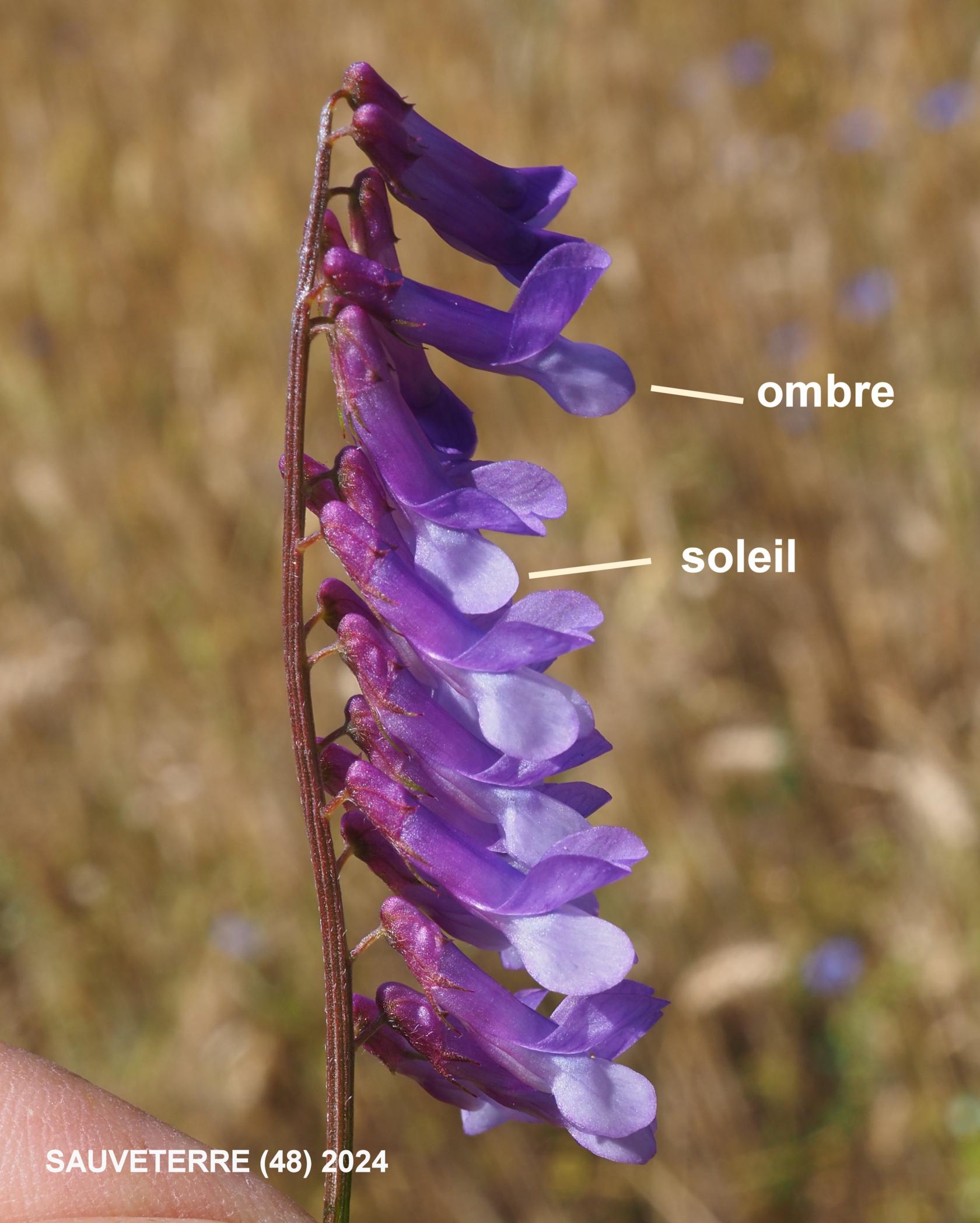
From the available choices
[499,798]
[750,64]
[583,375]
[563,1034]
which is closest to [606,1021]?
[563,1034]

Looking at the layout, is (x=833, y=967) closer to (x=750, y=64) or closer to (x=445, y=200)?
(x=445, y=200)

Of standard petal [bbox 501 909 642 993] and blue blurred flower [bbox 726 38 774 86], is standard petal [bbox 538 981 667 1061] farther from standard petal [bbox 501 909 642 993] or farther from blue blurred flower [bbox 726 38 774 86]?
blue blurred flower [bbox 726 38 774 86]

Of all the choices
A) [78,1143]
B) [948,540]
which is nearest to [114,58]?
[948,540]

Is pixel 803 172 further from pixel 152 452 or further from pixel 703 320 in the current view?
pixel 152 452

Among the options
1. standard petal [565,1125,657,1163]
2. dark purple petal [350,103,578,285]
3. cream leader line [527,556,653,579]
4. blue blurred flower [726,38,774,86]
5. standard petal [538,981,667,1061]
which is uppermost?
blue blurred flower [726,38,774,86]

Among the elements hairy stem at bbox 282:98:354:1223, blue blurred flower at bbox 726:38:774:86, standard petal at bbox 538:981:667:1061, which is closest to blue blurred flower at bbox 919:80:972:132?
blue blurred flower at bbox 726:38:774:86

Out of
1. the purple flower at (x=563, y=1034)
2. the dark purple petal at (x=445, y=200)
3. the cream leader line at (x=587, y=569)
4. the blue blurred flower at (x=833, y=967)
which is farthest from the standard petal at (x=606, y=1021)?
the blue blurred flower at (x=833, y=967)
